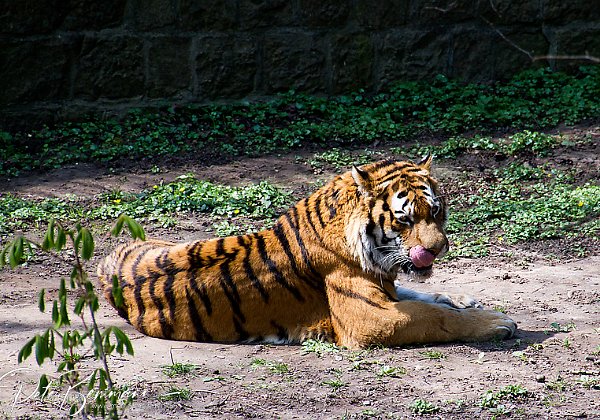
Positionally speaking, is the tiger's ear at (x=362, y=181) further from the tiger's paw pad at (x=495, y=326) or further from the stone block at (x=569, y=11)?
the stone block at (x=569, y=11)

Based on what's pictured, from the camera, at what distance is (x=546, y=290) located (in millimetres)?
6195

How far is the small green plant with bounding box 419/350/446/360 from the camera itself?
505cm

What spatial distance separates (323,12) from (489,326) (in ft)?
18.8

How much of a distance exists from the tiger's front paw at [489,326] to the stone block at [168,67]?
5.66 meters

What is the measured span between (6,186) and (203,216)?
6.89 ft

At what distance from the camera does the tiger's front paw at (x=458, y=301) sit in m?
5.73

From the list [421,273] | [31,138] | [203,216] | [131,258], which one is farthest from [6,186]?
[421,273]

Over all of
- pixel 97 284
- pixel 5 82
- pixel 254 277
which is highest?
pixel 5 82

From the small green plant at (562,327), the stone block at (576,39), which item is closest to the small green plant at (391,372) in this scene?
the small green plant at (562,327)

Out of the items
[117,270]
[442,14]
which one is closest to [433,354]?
[117,270]

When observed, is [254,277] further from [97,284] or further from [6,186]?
[6,186]

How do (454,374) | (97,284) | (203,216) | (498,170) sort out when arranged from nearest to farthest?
1. (454,374)
2. (97,284)
3. (203,216)
4. (498,170)

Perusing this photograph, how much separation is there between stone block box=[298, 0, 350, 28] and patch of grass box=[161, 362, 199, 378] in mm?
6009

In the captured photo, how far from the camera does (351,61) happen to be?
10.4m
